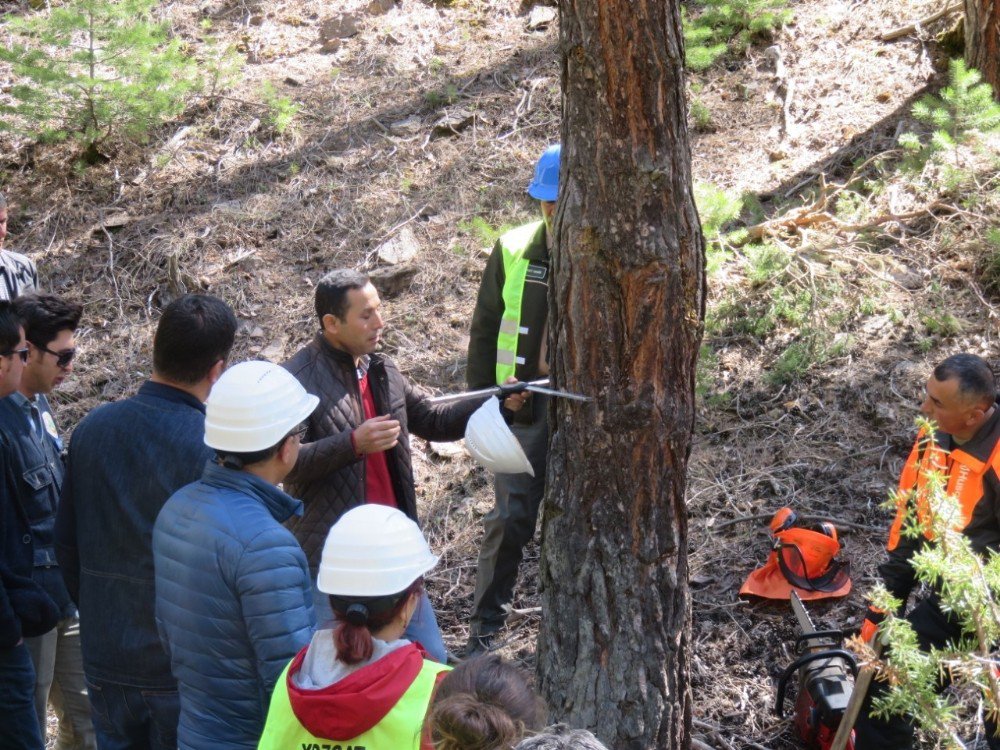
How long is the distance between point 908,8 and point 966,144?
2319 millimetres

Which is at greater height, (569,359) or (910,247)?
(569,359)

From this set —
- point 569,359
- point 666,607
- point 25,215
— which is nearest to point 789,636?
point 666,607

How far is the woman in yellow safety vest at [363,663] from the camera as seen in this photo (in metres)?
2.19

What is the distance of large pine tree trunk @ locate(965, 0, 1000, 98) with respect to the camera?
23.1ft

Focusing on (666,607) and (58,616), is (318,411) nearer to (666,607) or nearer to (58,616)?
(58,616)

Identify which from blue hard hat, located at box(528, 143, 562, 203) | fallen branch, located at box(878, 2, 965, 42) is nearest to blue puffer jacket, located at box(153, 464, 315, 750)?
blue hard hat, located at box(528, 143, 562, 203)

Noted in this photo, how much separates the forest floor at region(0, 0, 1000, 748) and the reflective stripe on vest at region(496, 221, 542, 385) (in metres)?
1.38

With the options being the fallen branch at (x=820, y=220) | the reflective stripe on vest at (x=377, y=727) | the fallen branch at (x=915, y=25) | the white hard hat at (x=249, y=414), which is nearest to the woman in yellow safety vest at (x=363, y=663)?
the reflective stripe on vest at (x=377, y=727)

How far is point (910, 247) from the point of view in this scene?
6637mm

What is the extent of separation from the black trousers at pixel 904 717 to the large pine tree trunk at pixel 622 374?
82cm

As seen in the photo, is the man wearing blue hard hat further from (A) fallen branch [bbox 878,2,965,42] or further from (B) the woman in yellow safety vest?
(A) fallen branch [bbox 878,2,965,42]

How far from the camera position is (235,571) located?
2.60 metres

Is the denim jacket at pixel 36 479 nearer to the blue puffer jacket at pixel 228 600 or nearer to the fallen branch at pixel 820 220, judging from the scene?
the blue puffer jacket at pixel 228 600

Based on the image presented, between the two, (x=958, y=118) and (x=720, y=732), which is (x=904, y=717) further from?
(x=958, y=118)
